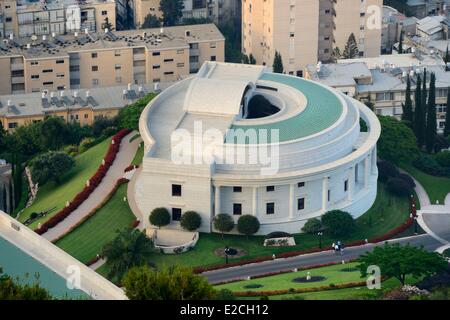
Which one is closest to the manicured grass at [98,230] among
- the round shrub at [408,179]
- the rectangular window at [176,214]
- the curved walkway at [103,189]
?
the curved walkway at [103,189]

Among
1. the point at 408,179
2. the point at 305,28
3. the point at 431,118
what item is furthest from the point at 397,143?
the point at 305,28

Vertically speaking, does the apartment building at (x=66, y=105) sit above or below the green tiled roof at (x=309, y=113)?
below

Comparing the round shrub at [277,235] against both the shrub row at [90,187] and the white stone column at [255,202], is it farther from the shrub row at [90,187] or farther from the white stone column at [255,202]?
the shrub row at [90,187]

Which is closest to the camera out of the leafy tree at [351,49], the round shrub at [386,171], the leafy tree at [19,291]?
the leafy tree at [19,291]

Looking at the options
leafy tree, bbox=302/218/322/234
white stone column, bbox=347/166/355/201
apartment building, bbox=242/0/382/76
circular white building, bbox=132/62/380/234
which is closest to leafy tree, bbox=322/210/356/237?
leafy tree, bbox=302/218/322/234

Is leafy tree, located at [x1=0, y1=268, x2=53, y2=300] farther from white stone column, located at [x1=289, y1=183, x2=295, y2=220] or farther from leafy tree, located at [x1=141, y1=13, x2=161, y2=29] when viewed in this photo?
leafy tree, located at [x1=141, y1=13, x2=161, y2=29]

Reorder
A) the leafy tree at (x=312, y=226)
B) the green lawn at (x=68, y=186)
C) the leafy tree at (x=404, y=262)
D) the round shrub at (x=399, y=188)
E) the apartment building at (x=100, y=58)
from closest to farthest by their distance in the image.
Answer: the leafy tree at (x=404, y=262), the leafy tree at (x=312, y=226), the green lawn at (x=68, y=186), the round shrub at (x=399, y=188), the apartment building at (x=100, y=58)
